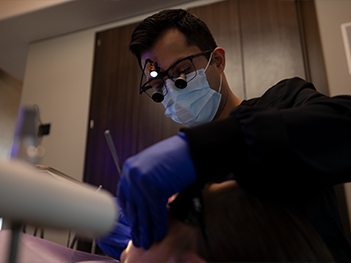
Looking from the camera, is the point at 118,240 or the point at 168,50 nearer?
the point at 118,240

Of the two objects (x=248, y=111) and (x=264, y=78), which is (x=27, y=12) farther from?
(x=248, y=111)

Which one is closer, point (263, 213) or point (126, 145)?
point (263, 213)

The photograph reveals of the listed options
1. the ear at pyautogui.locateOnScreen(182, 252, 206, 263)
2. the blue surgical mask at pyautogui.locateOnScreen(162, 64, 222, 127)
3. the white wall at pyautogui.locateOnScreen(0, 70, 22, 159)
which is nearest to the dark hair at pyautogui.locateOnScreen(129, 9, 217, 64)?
the blue surgical mask at pyautogui.locateOnScreen(162, 64, 222, 127)

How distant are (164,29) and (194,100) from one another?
0.26 m

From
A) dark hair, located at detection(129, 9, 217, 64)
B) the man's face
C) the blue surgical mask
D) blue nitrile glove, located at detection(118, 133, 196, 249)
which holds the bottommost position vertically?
blue nitrile glove, located at detection(118, 133, 196, 249)

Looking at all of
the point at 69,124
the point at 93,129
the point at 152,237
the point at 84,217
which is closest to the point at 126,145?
the point at 93,129

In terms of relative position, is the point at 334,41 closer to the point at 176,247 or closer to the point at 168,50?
the point at 168,50

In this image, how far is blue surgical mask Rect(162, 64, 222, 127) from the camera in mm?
1257

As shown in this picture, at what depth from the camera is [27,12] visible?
2.92 metres

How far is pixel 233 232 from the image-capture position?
0.59 m

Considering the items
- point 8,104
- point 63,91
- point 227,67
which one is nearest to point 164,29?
point 227,67

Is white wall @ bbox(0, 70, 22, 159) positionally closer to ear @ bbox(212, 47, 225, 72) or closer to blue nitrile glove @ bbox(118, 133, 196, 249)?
ear @ bbox(212, 47, 225, 72)

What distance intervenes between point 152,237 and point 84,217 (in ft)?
0.94

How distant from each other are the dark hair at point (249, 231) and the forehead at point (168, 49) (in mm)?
656
